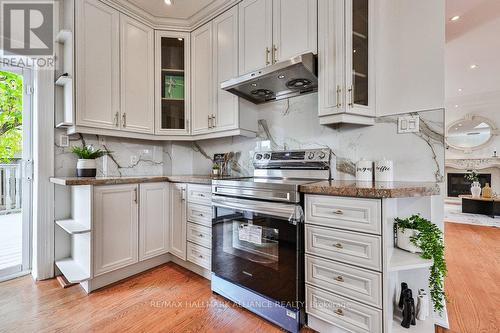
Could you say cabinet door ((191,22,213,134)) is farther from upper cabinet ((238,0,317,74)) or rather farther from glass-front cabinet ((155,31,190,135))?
upper cabinet ((238,0,317,74))

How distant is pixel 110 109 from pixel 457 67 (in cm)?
519

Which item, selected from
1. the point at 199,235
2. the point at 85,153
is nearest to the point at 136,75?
the point at 85,153

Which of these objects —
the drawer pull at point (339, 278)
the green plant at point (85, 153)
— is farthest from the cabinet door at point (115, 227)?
the drawer pull at point (339, 278)

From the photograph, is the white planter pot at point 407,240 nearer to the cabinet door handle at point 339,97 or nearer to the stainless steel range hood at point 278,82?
the cabinet door handle at point 339,97

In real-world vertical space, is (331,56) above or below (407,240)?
above

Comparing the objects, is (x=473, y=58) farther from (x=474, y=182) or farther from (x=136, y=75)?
(x=136, y=75)

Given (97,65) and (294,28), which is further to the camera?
(97,65)

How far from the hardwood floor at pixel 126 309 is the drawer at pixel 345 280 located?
477mm

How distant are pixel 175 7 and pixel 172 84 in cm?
74

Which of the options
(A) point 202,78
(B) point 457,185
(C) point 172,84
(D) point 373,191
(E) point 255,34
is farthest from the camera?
(B) point 457,185

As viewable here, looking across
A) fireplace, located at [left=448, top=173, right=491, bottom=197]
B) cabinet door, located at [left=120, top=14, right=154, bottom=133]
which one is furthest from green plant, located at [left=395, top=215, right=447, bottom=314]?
fireplace, located at [left=448, top=173, right=491, bottom=197]

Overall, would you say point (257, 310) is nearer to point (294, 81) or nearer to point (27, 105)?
point (294, 81)

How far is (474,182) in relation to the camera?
530cm

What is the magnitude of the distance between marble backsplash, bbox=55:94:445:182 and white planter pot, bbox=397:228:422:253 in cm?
37
